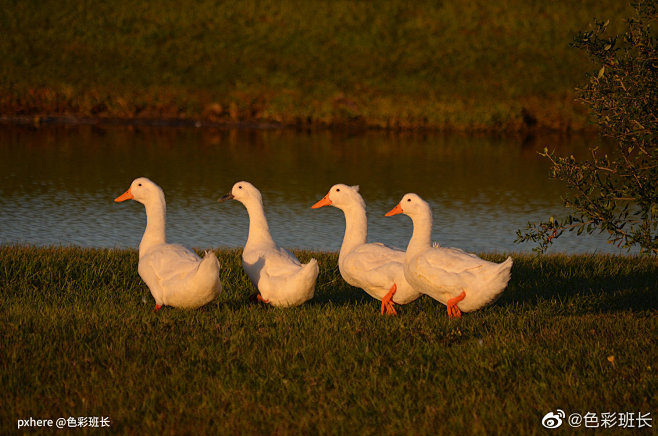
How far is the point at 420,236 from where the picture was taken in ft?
37.9

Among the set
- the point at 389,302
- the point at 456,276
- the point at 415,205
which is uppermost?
the point at 415,205

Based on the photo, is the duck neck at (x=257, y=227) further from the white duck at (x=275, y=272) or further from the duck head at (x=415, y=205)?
the duck head at (x=415, y=205)

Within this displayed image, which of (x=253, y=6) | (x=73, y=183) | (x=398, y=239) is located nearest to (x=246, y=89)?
(x=253, y=6)

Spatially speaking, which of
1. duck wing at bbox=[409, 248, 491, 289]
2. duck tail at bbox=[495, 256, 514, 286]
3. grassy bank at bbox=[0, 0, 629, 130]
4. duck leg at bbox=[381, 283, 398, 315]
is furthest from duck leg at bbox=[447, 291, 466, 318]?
grassy bank at bbox=[0, 0, 629, 130]

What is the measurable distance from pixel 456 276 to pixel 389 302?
1434 millimetres

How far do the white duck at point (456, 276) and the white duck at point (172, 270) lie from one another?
2.55m

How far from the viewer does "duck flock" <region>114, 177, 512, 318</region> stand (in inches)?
416

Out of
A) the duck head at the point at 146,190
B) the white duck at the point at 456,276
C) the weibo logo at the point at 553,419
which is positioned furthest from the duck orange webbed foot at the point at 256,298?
the weibo logo at the point at 553,419

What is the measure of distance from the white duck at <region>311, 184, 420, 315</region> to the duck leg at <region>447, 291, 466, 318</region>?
704 mm

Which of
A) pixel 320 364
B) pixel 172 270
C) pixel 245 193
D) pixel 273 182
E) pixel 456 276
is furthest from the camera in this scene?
pixel 273 182

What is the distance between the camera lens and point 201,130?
1820 inches

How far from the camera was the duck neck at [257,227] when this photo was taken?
41.3ft

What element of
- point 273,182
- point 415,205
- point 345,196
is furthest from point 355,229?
point 273,182

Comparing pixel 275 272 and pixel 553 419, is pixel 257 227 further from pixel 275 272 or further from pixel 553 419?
pixel 553 419
